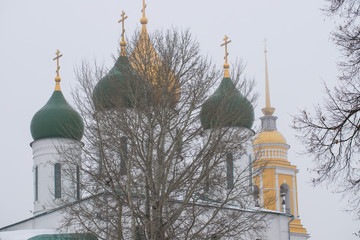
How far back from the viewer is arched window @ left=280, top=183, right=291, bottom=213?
30.5 metres

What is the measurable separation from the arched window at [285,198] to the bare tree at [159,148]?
1645 centimetres

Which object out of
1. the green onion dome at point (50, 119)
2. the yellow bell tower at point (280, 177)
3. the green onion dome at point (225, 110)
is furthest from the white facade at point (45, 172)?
the yellow bell tower at point (280, 177)

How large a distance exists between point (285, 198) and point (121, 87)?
1807 cm

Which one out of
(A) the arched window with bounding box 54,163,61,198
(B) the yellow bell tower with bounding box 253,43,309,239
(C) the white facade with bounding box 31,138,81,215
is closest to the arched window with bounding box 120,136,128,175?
(A) the arched window with bounding box 54,163,61,198

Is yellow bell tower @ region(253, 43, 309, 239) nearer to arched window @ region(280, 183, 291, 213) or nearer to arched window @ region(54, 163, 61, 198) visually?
arched window @ region(280, 183, 291, 213)

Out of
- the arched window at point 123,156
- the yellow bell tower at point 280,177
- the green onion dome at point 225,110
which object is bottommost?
the arched window at point 123,156

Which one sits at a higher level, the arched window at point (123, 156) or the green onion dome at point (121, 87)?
the green onion dome at point (121, 87)

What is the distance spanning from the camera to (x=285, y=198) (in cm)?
3120

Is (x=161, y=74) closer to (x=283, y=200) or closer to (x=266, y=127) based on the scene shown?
(x=283, y=200)

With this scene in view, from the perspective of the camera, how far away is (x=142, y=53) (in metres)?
14.5

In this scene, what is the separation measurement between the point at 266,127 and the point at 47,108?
14017mm

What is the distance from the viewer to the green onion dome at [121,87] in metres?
14.1

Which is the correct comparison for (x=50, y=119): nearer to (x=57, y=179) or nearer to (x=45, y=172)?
(x=45, y=172)

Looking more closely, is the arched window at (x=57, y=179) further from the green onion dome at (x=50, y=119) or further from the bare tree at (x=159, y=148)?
the bare tree at (x=159, y=148)
